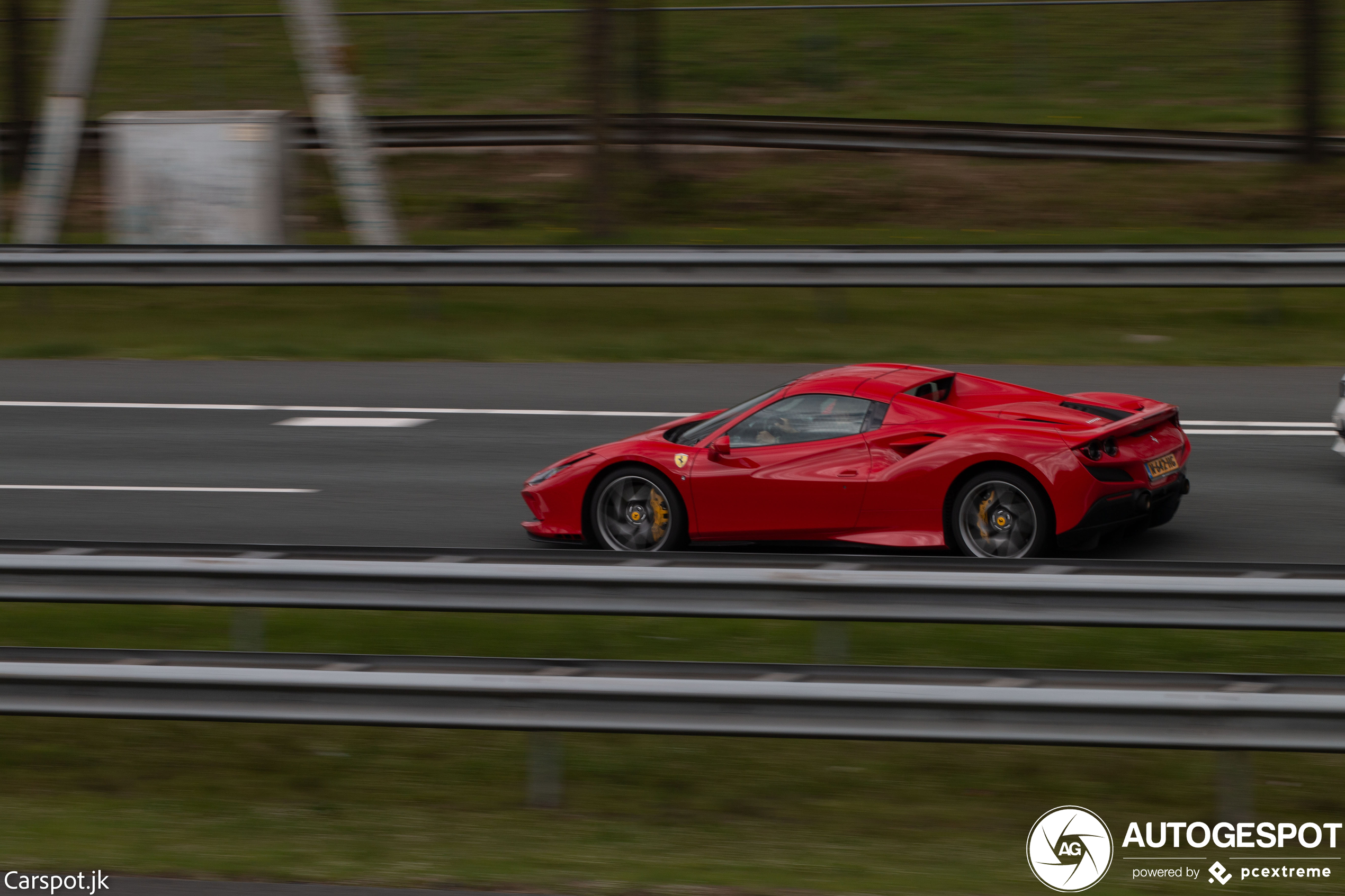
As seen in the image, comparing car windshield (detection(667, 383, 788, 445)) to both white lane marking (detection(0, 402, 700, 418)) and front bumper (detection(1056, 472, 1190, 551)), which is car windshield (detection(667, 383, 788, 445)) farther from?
white lane marking (detection(0, 402, 700, 418))

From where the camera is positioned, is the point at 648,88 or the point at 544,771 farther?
the point at 648,88

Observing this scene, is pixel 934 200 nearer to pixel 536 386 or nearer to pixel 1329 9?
pixel 536 386

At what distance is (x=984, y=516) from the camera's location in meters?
8.78

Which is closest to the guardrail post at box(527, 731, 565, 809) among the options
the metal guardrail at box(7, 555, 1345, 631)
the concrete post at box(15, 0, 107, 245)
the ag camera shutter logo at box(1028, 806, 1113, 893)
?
the metal guardrail at box(7, 555, 1345, 631)

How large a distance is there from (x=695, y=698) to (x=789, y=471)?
139 inches

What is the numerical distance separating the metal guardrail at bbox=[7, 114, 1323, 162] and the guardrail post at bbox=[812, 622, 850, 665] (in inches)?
566

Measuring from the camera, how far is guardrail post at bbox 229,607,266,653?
23.5ft

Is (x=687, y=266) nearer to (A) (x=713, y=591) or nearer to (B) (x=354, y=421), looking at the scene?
(B) (x=354, y=421)

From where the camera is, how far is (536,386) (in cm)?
1330

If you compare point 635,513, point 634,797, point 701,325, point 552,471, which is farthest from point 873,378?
point 701,325

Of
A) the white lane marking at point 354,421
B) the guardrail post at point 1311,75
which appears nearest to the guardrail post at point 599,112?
the white lane marking at point 354,421

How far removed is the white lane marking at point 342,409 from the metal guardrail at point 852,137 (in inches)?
342

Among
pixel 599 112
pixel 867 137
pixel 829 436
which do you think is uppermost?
pixel 867 137

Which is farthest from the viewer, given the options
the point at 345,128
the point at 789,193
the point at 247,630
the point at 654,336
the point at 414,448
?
the point at 789,193
